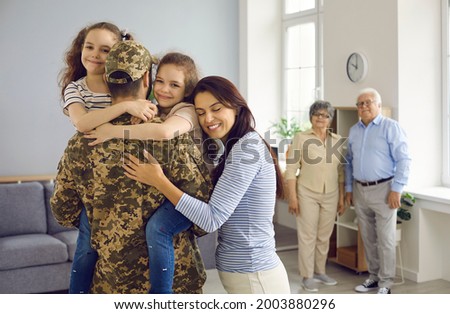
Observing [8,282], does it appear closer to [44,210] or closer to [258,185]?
[44,210]

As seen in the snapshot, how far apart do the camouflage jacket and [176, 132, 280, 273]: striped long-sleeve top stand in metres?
0.08

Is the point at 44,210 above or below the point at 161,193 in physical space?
below

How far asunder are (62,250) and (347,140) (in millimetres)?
2693

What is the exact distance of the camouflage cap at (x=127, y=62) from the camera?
1.88 metres

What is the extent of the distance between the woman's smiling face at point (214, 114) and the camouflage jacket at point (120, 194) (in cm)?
14

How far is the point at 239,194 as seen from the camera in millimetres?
2010

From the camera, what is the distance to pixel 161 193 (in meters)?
1.94

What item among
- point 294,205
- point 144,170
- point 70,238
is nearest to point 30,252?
point 70,238

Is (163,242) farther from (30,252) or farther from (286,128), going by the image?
(286,128)

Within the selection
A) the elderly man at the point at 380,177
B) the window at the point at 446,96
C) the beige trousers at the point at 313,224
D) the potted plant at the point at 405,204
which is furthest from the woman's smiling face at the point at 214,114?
the window at the point at 446,96

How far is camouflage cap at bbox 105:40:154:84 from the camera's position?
1.88m

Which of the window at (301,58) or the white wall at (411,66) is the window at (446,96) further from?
the window at (301,58)

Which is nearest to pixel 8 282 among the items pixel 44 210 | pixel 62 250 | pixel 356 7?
pixel 62 250
